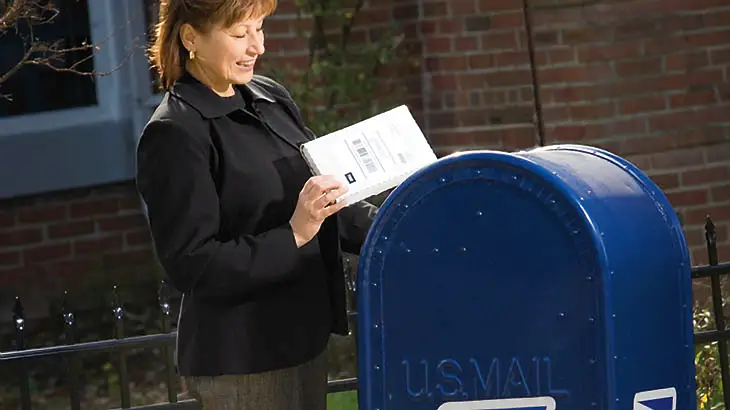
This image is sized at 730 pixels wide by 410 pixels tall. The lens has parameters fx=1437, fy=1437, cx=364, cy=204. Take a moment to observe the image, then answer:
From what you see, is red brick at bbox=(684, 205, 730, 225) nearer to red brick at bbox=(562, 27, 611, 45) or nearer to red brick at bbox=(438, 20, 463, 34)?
red brick at bbox=(562, 27, 611, 45)

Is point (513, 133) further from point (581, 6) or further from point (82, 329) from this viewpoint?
point (82, 329)

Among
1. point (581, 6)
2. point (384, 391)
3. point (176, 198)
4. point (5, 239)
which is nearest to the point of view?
point (176, 198)

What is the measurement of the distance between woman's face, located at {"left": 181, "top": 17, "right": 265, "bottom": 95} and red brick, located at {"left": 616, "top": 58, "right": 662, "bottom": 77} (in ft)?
11.6

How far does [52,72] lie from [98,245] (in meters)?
0.85

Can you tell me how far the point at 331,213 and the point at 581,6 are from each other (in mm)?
3532

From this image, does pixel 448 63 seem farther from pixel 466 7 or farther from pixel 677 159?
pixel 677 159

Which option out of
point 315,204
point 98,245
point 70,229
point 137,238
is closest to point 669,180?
point 137,238

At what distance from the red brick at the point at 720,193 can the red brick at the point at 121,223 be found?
2.58m

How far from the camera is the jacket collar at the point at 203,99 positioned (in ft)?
9.44

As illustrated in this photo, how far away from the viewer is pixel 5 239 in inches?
257

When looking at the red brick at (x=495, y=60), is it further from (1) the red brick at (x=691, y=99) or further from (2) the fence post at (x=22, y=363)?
Result: (2) the fence post at (x=22, y=363)

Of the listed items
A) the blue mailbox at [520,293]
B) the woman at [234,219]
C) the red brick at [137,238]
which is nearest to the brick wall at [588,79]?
the red brick at [137,238]

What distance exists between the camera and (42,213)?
6.58 metres

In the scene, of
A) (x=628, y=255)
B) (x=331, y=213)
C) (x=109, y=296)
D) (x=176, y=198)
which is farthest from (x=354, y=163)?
(x=109, y=296)
